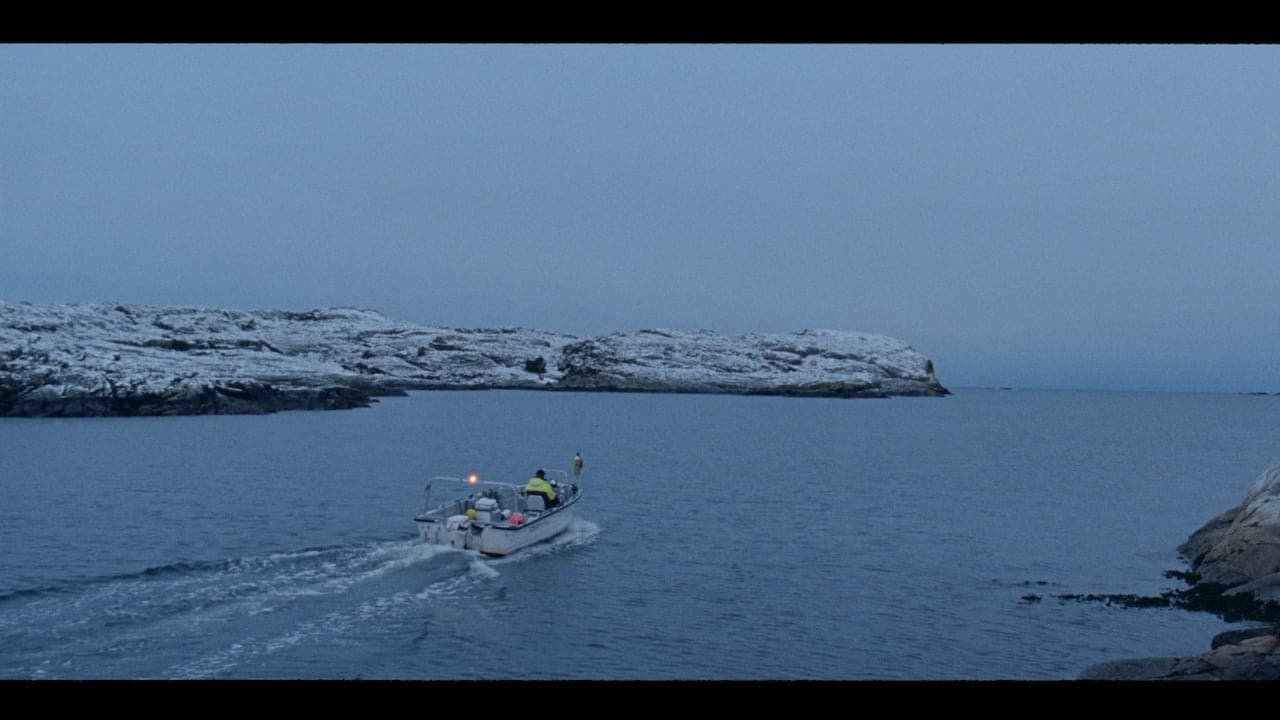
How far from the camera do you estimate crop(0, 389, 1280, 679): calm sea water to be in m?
21.4

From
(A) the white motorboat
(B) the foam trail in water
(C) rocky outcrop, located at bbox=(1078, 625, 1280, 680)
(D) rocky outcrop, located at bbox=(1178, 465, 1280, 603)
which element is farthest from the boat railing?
(D) rocky outcrop, located at bbox=(1178, 465, 1280, 603)

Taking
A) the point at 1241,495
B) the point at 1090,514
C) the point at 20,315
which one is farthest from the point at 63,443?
the point at 20,315

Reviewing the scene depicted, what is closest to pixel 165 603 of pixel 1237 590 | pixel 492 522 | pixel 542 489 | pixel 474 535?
pixel 474 535

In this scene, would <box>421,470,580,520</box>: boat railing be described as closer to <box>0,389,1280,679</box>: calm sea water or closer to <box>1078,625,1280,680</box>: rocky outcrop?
<box>0,389,1280,679</box>: calm sea water

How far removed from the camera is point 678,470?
64625 mm

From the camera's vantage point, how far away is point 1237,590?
28.3 metres

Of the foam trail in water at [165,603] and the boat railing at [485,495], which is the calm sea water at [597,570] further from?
the boat railing at [485,495]

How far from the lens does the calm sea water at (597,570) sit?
21.4m

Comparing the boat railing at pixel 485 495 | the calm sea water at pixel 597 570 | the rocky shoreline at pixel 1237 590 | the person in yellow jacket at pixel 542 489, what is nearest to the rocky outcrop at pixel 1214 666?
the rocky shoreline at pixel 1237 590

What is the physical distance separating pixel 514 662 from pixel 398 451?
179 ft

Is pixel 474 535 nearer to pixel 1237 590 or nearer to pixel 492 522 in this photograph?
pixel 492 522
